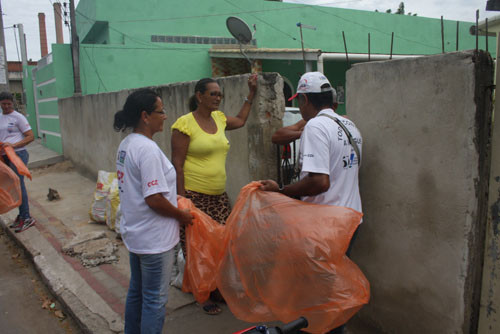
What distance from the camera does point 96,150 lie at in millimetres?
Result: 8422

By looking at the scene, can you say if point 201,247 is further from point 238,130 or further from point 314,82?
point 238,130

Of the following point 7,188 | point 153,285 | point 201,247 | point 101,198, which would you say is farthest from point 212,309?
point 101,198

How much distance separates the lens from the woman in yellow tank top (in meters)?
3.02

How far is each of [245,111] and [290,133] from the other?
76 centimetres

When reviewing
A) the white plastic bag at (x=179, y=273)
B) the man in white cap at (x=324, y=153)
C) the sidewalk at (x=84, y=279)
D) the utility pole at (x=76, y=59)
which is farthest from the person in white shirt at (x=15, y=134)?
the utility pole at (x=76, y=59)

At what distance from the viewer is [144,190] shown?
2.16 meters

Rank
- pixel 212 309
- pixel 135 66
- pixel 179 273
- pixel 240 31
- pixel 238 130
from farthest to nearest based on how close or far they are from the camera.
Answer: pixel 135 66 < pixel 240 31 < pixel 238 130 < pixel 179 273 < pixel 212 309

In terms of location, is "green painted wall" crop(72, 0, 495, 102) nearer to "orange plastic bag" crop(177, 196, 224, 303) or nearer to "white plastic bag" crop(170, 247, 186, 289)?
"white plastic bag" crop(170, 247, 186, 289)

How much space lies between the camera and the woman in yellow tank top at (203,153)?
3.02 m

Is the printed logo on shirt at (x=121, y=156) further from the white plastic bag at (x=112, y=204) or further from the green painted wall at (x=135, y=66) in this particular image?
the green painted wall at (x=135, y=66)

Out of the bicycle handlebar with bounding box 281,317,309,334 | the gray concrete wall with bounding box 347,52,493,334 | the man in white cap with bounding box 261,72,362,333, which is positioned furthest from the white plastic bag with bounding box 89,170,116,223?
the bicycle handlebar with bounding box 281,317,309,334

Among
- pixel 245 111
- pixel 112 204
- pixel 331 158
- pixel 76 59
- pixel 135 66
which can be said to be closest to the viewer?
pixel 331 158

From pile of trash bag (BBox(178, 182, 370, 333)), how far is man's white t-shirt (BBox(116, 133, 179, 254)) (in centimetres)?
39

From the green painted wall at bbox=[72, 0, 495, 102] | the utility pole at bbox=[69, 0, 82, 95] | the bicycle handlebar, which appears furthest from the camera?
the green painted wall at bbox=[72, 0, 495, 102]
